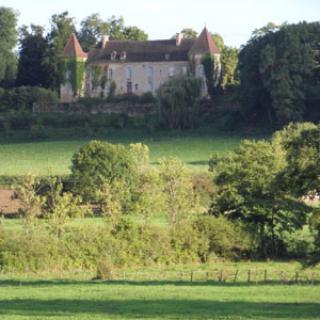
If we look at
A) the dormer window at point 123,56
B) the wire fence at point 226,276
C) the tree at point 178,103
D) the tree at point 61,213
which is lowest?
the wire fence at point 226,276

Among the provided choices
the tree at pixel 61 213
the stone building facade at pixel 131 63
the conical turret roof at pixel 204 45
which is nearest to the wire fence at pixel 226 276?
the tree at pixel 61 213

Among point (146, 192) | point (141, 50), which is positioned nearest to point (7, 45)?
point (141, 50)

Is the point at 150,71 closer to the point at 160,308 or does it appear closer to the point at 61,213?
the point at 61,213

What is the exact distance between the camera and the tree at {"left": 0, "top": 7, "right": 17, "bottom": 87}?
108 metres

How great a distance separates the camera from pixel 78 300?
29969mm

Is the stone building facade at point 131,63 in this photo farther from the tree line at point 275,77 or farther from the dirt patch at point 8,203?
the dirt patch at point 8,203

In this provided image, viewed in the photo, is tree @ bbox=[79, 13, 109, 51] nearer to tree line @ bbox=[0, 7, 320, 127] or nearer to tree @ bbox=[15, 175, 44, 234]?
tree line @ bbox=[0, 7, 320, 127]

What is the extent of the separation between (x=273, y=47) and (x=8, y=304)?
2427 inches

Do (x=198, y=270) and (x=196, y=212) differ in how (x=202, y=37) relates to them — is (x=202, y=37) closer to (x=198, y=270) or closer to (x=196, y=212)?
A: (x=196, y=212)

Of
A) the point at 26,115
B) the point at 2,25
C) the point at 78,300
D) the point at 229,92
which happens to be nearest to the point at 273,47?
the point at 229,92

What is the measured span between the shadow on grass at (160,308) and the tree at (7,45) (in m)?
79.4

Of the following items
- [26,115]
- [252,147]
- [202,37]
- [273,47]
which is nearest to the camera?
[252,147]

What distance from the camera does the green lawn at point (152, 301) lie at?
2645cm

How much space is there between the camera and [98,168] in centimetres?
6356
